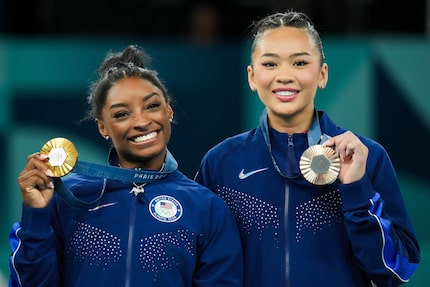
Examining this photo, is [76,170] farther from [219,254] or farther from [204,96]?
[204,96]

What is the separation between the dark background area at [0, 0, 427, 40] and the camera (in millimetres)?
7277

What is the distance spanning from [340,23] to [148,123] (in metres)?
4.38

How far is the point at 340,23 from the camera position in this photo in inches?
291

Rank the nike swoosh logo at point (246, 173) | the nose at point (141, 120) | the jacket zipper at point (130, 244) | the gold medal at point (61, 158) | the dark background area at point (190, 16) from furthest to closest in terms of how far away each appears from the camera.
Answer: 1. the dark background area at point (190, 16)
2. the nike swoosh logo at point (246, 173)
3. the nose at point (141, 120)
4. the jacket zipper at point (130, 244)
5. the gold medal at point (61, 158)

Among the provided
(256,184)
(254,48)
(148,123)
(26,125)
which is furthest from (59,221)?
(26,125)

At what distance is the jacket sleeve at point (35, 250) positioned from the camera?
3.03 meters

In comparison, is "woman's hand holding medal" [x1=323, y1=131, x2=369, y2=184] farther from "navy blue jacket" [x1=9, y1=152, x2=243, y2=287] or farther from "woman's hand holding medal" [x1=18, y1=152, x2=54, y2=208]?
"woman's hand holding medal" [x1=18, y1=152, x2=54, y2=208]

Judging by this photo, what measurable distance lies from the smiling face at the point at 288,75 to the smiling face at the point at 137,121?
0.36 metres

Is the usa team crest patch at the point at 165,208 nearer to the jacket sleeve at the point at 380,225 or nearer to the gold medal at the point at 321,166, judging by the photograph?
the gold medal at the point at 321,166

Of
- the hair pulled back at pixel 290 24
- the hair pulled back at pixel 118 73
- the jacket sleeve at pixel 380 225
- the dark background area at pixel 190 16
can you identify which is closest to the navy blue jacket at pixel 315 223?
the jacket sleeve at pixel 380 225

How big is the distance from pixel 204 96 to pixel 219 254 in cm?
334

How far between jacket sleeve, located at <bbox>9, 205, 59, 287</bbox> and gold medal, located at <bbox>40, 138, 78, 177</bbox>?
134 mm

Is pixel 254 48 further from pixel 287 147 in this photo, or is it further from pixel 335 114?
pixel 335 114

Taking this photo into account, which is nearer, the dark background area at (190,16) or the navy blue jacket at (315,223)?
the navy blue jacket at (315,223)
